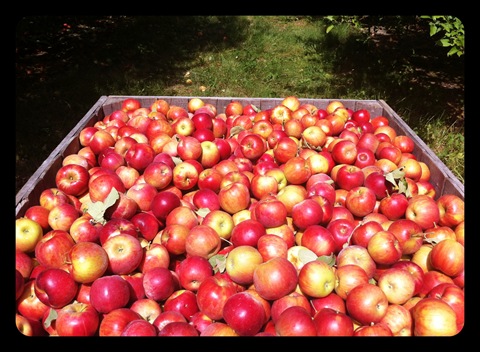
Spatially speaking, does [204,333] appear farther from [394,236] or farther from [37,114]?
[37,114]

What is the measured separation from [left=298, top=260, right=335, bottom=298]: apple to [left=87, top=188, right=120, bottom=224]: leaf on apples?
134 centimetres

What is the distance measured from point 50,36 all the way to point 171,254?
289 inches

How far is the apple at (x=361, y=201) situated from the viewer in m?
2.89

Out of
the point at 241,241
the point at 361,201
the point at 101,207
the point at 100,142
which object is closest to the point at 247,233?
the point at 241,241

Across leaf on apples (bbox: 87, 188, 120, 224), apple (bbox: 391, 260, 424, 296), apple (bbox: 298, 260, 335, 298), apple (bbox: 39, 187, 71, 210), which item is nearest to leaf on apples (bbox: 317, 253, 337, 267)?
apple (bbox: 298, 260, 335, 298)

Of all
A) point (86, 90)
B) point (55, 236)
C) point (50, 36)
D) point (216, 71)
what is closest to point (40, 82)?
point (86, 90)

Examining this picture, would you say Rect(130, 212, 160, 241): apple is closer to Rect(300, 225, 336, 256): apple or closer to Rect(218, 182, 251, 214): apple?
Rect(218, 182, 251, 214): apple

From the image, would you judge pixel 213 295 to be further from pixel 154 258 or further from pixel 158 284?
pixel 154 258

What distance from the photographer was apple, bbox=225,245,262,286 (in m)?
2.36

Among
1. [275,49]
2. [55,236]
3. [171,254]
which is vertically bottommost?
[275,49]

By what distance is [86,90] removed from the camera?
702 centimetres

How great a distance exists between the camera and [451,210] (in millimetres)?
2801

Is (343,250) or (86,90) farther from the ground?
(343,250)

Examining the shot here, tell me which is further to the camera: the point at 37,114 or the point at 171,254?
the point at 37,114
